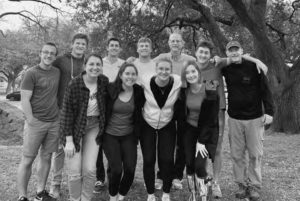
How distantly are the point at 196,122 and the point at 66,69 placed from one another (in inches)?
84.2

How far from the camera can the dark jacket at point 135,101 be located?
4.41 meters

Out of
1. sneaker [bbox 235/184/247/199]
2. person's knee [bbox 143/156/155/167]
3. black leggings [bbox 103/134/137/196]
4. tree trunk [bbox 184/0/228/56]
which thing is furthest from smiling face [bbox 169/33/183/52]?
tree trunk [bbox 184/0/228/56]

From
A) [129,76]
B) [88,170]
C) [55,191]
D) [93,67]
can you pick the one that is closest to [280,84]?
[129,76]

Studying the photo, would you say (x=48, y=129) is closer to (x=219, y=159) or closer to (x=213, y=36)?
(x=219, y=159)

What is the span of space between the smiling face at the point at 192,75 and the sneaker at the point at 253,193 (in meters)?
1.96

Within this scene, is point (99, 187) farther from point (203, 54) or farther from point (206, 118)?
point (203, 54)

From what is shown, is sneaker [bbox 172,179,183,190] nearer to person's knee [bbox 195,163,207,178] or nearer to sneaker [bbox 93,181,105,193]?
person's knee [bbox 195,163,207,178]

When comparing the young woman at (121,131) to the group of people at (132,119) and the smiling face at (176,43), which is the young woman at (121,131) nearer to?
the group of people at (132,119)

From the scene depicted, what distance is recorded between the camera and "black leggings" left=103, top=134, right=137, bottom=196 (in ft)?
14.2

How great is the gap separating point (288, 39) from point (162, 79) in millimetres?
15805

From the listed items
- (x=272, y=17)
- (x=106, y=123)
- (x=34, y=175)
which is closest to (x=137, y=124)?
(x=106, y=123)

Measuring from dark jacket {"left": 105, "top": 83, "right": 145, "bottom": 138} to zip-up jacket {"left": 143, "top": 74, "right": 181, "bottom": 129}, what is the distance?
0.08m

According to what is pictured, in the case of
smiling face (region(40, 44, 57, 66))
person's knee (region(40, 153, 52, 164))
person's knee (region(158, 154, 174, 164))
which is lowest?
person's knee (region(40, 153, 52, 164))

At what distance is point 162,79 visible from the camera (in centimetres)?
446
